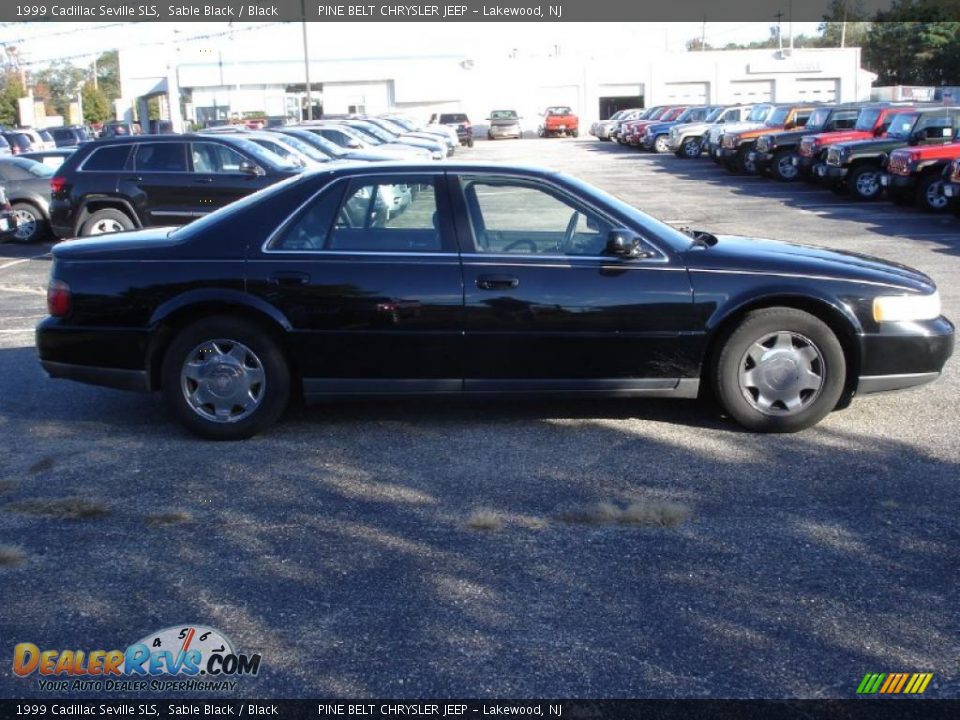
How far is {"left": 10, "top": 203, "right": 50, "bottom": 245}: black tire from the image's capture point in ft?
56.4

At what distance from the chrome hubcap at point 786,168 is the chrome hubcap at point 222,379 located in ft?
71.6

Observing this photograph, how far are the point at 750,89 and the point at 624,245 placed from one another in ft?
213

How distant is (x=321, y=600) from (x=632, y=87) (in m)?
66.6

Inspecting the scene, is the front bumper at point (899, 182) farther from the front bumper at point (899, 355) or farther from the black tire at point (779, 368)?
the black tire at point (779, 368)

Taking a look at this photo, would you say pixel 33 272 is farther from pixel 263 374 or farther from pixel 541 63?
pixel 541 63

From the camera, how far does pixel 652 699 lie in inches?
141

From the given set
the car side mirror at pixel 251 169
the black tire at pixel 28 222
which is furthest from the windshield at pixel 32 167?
the car side mirror at pixel 251 169

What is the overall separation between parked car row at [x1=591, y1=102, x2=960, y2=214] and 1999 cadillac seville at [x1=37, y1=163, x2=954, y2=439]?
11.6 metres


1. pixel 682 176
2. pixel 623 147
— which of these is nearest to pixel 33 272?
pixel 682 176

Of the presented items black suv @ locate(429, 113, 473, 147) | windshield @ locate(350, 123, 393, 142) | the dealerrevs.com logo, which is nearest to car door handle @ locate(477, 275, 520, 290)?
the dealerrevs.com logo

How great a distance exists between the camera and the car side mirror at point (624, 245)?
6.12 m

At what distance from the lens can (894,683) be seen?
365 cm

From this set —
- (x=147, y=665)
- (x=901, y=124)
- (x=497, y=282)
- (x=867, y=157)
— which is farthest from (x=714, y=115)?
(x=147, y=665)

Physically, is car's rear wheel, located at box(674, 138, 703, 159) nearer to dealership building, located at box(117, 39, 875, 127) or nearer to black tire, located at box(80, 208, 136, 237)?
black tire, located at box(80, 208, 136, 237)
